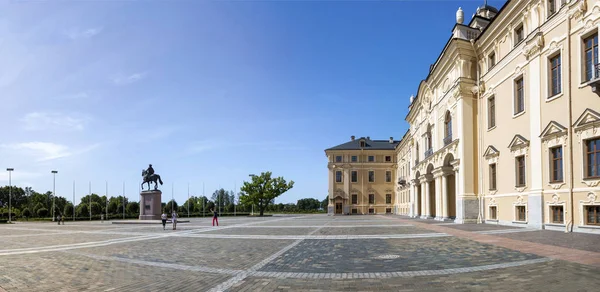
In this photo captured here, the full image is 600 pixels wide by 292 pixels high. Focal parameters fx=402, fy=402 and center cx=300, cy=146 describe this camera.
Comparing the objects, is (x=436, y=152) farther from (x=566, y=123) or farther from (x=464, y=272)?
(x=464, y=272)

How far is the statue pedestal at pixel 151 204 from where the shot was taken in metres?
41.2

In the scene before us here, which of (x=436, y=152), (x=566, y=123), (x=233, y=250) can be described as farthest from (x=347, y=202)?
(x=233, y=250)

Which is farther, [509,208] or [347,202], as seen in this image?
[347,202]

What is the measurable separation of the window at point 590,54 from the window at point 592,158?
2759 mm

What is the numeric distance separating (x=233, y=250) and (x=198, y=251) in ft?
3.89

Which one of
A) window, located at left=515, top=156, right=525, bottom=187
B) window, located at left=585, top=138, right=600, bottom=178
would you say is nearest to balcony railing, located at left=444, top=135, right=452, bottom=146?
window, located at left=515, top=156, right=525, bottom=187

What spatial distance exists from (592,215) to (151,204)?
122 ft

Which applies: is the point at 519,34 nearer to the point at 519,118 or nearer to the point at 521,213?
the point at 519,118

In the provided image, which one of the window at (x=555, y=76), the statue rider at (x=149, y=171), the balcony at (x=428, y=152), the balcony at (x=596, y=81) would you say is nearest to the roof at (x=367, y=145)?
the balcony at (x=428, y=152)

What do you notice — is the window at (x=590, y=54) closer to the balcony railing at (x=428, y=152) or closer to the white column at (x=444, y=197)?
the white column at (x=444, y=197)

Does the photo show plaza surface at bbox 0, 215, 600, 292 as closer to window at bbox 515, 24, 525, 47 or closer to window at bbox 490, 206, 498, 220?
window at bbox 490, 206, 498, 220

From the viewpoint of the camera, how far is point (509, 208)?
79.2 feet

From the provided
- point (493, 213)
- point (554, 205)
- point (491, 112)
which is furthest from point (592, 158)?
point (491, 112)

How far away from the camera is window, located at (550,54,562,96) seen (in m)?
19.5
